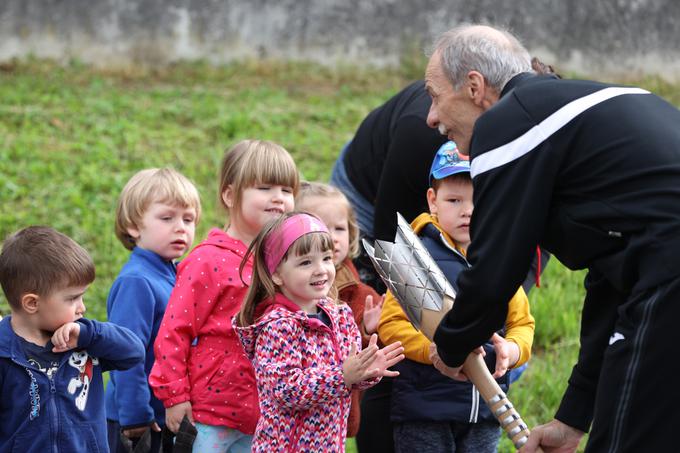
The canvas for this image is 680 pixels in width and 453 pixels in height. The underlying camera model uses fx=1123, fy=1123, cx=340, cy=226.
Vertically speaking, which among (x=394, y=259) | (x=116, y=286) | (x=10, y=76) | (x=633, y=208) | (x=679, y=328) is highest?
(x=633, y=208)

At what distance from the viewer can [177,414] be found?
13.4 ft

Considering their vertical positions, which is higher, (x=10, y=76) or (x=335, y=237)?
(x=335, y=237)

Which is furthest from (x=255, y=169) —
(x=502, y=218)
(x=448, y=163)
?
(x=502, y=218)

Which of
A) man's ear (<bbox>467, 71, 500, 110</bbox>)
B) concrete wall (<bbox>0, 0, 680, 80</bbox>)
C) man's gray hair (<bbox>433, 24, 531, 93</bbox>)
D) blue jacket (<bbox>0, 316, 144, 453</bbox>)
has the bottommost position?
concrete wall (<bbox>0, 0, 680, 80</bbox>)

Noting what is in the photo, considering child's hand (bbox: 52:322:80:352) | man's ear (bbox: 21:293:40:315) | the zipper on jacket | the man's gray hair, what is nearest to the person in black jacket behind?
the zipper on jacket

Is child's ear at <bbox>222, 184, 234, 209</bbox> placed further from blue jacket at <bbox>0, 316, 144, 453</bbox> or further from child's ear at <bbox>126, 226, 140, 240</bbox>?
blue jacket at <bbox>0, 316, 144, 453</bbox>

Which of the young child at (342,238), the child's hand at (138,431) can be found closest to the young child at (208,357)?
the child's hand at (138,431)

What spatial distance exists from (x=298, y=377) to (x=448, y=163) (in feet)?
3.50

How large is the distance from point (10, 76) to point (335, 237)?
23.9 feet

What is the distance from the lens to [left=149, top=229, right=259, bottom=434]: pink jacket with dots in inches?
161

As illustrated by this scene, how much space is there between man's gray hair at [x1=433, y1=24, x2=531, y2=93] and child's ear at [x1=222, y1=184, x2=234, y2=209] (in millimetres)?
1154

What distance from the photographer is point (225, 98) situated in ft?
35.8

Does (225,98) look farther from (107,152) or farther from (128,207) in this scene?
(128,207)

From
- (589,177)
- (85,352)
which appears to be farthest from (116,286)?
(589,177)
